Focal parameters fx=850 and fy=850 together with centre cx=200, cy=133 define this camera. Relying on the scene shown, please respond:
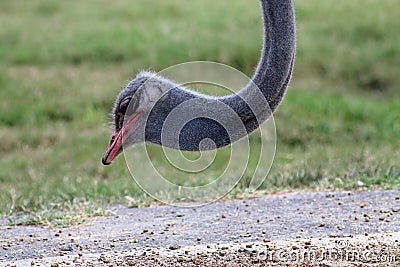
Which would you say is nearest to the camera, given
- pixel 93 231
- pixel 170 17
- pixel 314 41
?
pixel 93 231

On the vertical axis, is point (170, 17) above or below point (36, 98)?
above

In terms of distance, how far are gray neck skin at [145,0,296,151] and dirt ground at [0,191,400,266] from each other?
0.79 m

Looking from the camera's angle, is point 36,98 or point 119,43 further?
point 119,43

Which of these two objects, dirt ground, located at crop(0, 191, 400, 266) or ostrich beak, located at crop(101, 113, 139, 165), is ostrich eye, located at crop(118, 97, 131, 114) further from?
dirt ground, located at crop(0, 191, 400, 266)

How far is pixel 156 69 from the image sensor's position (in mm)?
11016

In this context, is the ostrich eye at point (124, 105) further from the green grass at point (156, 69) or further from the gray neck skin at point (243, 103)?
the green grass at point (156, 69)

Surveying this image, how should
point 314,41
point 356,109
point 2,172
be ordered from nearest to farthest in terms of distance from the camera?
point 2,172
point 356,109
point 314,41

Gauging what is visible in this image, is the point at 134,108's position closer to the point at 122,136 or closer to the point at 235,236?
the point at 122,136

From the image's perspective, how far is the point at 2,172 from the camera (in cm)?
816

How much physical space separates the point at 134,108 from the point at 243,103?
1.39 ft

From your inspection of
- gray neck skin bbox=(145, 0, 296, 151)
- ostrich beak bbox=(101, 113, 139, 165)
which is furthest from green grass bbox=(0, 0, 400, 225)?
gray neck skin bbox=(145, 0, 296, 151)

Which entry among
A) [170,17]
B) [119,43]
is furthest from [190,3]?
[119,43]

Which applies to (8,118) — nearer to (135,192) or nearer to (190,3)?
(135,192)

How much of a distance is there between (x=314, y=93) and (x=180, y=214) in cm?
615
